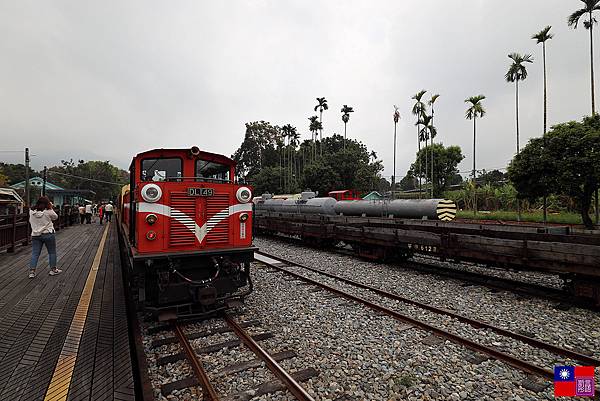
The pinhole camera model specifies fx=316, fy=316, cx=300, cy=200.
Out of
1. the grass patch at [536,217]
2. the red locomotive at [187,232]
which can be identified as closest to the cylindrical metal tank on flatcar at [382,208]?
the red locomotive at [187,232]

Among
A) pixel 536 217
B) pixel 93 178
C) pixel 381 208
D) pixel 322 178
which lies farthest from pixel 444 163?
pixel 93 178

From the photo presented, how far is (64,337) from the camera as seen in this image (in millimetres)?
4336

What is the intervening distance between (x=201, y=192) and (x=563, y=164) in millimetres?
20087

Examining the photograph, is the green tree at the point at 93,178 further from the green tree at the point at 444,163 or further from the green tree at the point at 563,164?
the green tree at the point at 563,164

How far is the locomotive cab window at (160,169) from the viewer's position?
18.7ft

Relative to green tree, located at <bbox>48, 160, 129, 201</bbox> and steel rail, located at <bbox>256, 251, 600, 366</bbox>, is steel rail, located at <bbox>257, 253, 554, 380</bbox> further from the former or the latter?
green tree, located at <bbox>48, 160, 129, 201</bbox>

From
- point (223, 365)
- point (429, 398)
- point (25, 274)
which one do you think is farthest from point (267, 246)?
point (429, 398)

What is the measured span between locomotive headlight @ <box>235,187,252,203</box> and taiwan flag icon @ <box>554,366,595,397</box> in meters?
4.99

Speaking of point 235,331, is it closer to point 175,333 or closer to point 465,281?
point 175,333

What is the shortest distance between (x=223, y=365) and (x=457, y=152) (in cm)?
5061

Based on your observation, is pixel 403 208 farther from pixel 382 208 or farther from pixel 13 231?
pixel 13 231

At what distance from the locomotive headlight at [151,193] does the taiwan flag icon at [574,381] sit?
5.65 m

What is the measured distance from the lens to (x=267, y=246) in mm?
14977

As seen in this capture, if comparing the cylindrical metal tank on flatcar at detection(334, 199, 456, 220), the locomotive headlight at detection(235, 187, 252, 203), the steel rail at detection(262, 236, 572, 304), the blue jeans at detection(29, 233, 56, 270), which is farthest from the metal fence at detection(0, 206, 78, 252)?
the cylindrical metal tank on flatcar at detection(334, 199, 456, 220)
